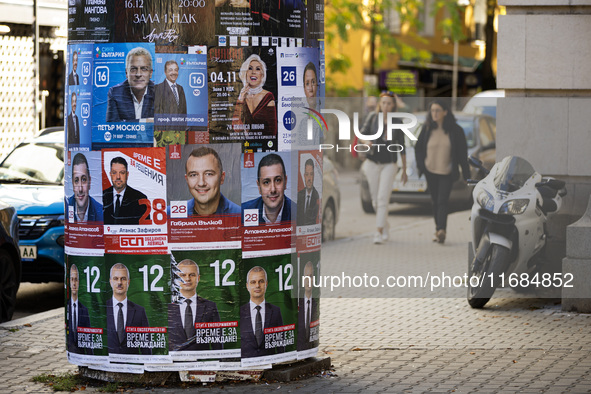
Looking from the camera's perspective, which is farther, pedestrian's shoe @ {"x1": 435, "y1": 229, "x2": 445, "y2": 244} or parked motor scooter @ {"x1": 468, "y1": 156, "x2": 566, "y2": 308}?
pedestrian's shoe @ {"x1": 435, "y1": 229, "x2": 445, "y2": 244}

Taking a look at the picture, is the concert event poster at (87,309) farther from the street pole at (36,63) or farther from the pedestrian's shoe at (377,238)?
the street pole at (36,63)

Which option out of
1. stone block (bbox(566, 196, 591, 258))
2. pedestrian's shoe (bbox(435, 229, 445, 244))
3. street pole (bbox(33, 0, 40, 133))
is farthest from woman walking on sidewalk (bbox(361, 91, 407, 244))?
street pole (bbox(33, 0, 40, 133))

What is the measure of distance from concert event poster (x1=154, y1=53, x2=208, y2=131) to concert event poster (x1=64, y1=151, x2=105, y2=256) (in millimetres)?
523

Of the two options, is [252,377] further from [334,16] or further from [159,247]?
[334,16]

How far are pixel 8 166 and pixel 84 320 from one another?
19.8 feet

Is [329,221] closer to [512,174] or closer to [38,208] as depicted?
[38,208]

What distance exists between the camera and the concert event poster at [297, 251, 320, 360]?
715 cm

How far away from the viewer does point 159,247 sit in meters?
6.72

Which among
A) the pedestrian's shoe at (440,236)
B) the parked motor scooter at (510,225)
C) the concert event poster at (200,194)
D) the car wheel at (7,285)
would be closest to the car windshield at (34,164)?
the car wheel at (7,285)

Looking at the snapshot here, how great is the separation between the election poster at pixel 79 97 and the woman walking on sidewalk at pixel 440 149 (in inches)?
198

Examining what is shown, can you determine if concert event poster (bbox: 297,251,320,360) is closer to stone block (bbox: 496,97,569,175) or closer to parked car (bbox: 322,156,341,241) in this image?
stone block (bbox: 496,97,569,175)

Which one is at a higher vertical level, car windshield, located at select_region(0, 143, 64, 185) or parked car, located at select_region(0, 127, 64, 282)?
car windshield, located at select_region(0, 143, 64, 185)

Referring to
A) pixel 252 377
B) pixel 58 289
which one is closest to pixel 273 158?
pixel 252 377

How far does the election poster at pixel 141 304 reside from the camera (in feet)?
22.1
